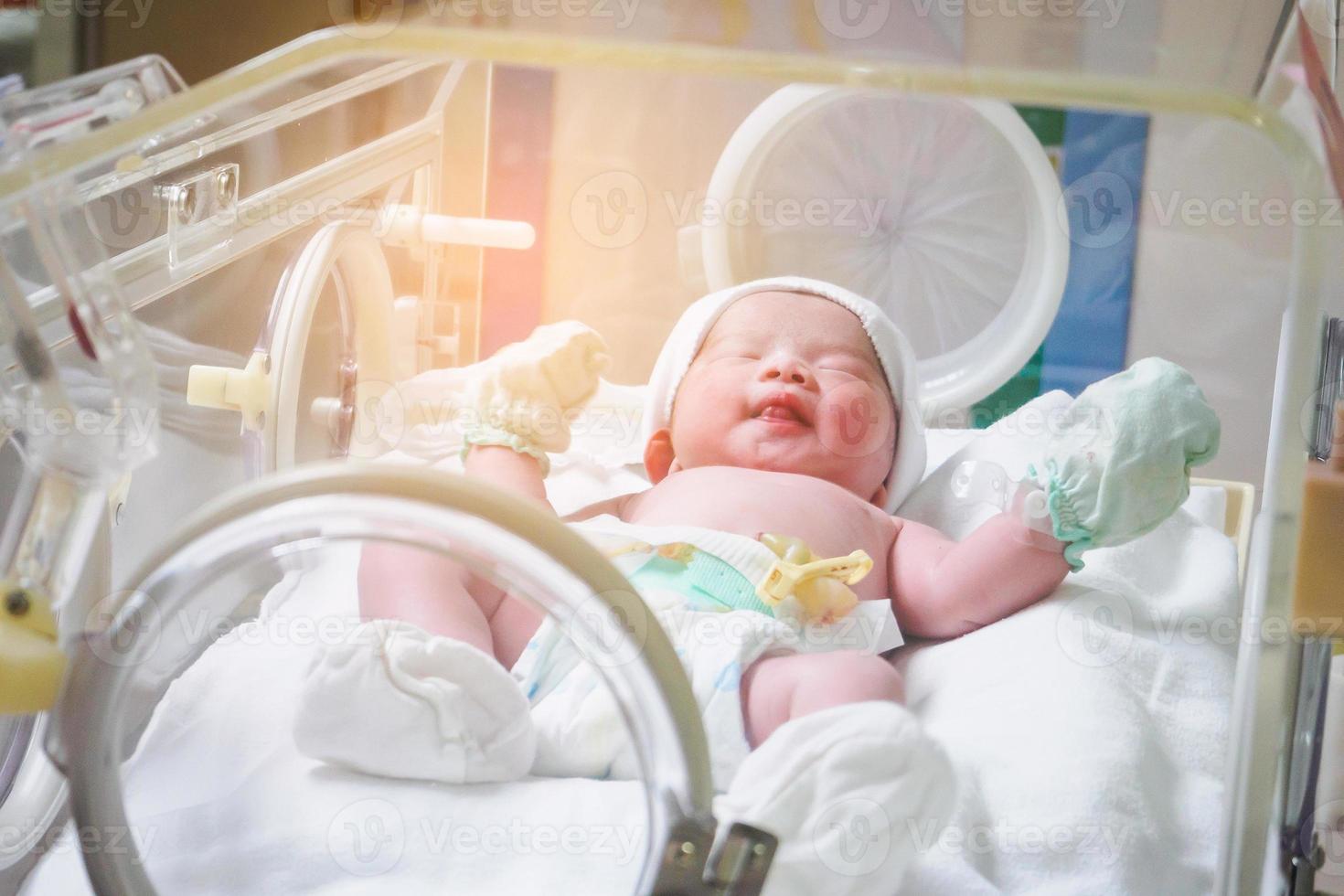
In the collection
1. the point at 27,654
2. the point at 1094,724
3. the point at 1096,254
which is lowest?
the point at 1094,724

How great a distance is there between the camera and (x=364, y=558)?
76 cm

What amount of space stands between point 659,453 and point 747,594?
0.36 meters

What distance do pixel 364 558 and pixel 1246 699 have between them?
517mm

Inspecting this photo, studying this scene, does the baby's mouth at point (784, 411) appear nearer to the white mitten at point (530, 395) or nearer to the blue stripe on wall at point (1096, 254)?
the white mitten at point (530, 395)

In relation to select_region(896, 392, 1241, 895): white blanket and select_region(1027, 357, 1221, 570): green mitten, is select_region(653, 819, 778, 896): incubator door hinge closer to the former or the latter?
select_region(896, 392, 1241, 895): white blanket

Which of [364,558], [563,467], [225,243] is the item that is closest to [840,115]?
A: [563,467]

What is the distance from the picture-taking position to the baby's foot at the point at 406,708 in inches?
29.0

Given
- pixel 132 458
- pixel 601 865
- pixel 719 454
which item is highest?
pixel 132 458

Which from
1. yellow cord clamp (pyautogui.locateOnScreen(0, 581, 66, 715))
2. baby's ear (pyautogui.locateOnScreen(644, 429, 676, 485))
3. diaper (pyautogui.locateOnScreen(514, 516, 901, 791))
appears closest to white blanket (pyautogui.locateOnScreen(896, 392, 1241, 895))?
diaper (pyautogui.locateOnScreen(514, 516, 901, 791))

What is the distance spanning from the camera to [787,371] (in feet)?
3.99

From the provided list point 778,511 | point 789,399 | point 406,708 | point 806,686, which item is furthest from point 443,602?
point 789,399

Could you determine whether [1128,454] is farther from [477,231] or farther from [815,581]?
[477,231]

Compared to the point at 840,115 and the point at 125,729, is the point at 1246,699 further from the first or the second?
the point at 840,115

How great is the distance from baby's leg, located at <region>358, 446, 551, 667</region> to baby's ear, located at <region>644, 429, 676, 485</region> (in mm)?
435
